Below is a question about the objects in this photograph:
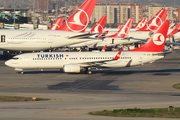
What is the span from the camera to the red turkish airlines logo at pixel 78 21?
211 feet

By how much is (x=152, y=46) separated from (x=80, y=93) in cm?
2019

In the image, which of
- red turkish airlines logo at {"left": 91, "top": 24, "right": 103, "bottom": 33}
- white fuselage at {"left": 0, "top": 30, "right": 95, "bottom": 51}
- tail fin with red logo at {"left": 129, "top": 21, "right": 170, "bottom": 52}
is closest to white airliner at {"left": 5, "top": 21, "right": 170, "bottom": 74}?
tail fin with red logo at {"left": 129, "top": 21, "right": 170, "bottom": 52}

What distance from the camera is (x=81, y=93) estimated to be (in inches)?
1323

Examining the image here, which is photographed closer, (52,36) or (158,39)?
(158,39)

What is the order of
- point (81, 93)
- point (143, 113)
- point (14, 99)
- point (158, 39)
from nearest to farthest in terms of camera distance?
point (143, 113)
point (14, 99)
point (81, 93)
point (158, 39)

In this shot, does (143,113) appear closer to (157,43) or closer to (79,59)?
(79,59)

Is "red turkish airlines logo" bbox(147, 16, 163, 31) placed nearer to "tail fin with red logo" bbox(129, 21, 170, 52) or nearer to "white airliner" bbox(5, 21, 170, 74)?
"tail fin with red logo" bbox(129, 21, 170, 52)

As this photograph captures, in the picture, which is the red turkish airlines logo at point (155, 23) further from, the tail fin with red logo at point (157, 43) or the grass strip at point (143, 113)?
the grass strip at point (143, 113)

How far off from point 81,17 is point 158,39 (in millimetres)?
19351

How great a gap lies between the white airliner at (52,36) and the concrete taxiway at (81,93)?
12271mm

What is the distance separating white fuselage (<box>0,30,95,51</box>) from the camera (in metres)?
64.6

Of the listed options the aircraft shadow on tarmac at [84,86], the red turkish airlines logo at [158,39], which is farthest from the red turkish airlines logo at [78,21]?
the aircraft shadow on tarmac at [84,86]

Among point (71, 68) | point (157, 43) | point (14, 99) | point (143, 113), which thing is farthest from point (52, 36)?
point (143, 113)

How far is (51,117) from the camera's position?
2038cm
